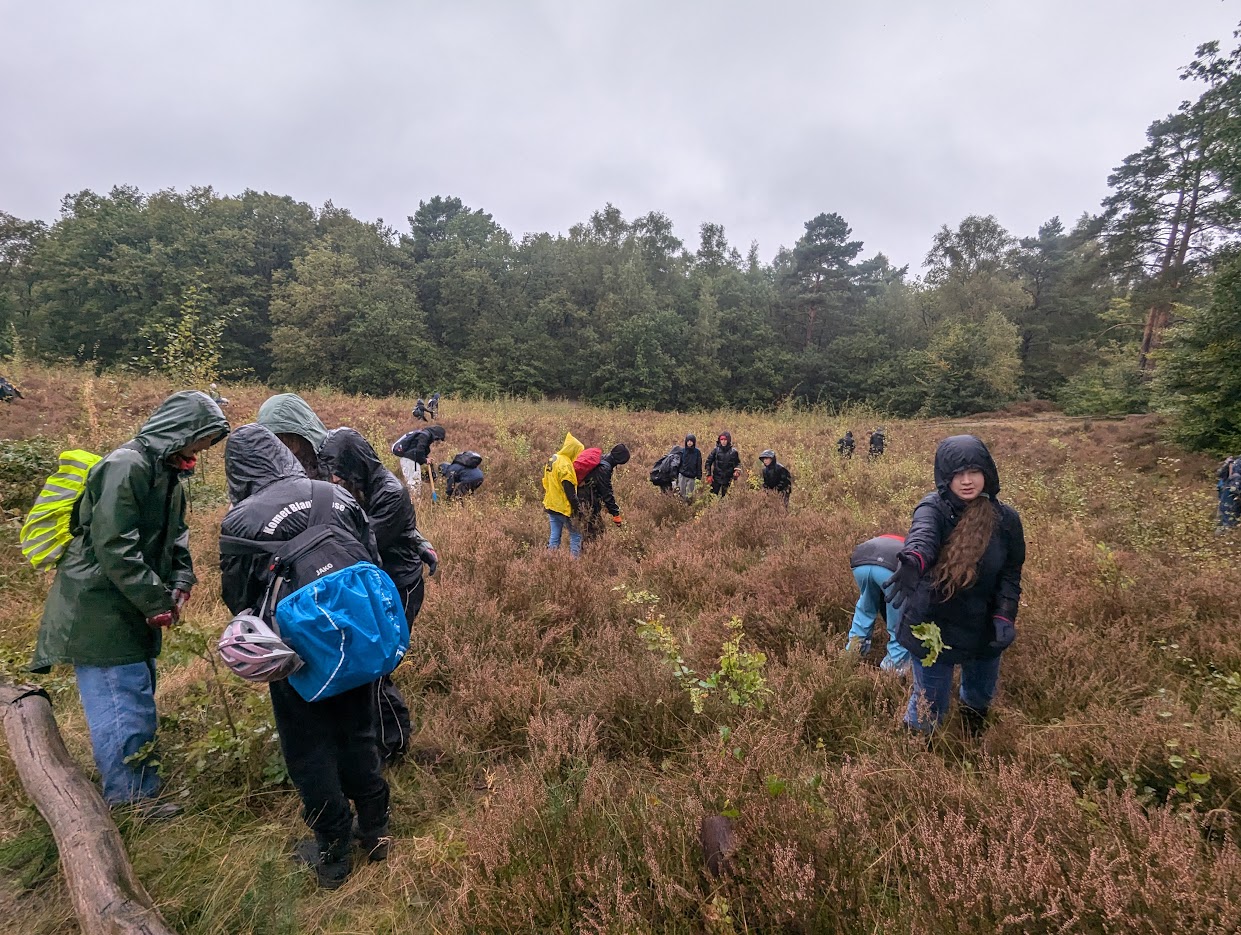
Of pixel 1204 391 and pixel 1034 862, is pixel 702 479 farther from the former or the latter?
pixel 1204 391

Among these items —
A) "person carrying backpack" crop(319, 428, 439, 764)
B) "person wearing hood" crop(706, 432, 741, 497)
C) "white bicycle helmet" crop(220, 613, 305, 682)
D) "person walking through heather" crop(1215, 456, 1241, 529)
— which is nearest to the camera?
"white bicycle helmet" crop(220, 613, 305, 682)

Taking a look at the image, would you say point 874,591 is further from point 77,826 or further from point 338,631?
point 77,826

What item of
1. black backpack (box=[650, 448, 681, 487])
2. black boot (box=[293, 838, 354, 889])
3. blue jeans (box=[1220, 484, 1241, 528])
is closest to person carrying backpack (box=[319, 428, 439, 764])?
black boot (box=[293, 838, 354, 889])

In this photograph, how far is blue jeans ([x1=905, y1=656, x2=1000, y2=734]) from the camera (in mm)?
2756

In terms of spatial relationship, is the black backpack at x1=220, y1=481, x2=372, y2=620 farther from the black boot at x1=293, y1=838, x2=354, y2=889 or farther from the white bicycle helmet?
the black boot at x1=293, y1=838, x2=354, y2=889

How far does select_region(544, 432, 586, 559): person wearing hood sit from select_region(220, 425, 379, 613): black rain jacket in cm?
367

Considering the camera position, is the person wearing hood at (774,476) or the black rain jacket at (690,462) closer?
the person wearing hood at (774,476)

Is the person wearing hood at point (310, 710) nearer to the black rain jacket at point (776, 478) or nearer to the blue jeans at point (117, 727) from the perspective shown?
the blue jeans at point (117, 727)

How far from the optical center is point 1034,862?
1579 mm

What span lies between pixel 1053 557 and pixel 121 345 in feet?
143

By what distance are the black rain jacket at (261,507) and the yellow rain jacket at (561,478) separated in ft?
12.0

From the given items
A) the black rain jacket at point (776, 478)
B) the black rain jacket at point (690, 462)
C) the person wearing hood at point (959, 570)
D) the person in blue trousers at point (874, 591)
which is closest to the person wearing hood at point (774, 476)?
the black rain jacket at point (776, 478)

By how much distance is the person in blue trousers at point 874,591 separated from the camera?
353 cm

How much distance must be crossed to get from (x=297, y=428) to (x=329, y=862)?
205 centimetres
